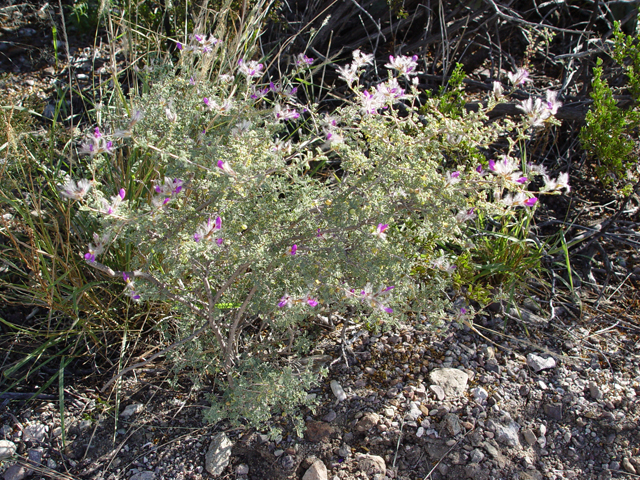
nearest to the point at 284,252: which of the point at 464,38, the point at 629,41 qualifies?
the point at 629,41

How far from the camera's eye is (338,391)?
194 cm

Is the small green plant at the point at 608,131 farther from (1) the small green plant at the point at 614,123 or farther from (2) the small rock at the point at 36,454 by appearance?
(2) the small rock at the point at 36,454

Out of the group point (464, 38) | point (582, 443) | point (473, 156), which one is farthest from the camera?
point (464, 38)

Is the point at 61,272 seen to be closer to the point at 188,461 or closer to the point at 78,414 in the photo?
the point at 78,414

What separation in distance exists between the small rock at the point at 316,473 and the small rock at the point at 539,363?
39.0 inches

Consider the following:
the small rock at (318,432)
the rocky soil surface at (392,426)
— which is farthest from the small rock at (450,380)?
the small rock at (318,432)

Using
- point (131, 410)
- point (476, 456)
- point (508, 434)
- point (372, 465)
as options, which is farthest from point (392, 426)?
point (131, 410)

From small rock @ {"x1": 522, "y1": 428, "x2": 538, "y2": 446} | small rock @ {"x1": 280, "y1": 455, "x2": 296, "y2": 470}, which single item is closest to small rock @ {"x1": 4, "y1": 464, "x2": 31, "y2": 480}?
small rock @ {"x1": 280, "y1": 455, "x2": 296, "y2": 470}

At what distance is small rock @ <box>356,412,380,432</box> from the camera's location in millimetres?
1819

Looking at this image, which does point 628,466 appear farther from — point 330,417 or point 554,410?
point 330,417

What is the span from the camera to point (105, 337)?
2.00m

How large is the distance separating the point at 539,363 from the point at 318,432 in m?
0.98

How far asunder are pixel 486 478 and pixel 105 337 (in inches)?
57.6

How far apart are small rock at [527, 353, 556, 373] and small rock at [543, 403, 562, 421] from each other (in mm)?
181
